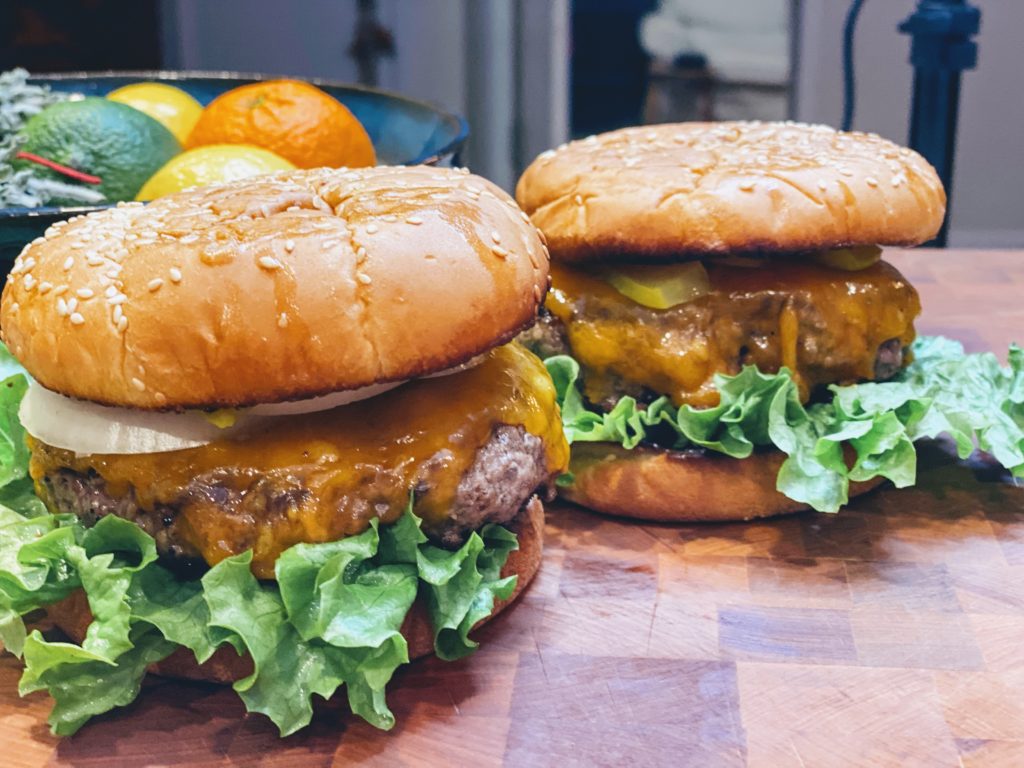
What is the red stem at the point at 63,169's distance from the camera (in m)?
2.68

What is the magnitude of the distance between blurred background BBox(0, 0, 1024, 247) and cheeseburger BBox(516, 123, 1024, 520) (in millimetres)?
2630

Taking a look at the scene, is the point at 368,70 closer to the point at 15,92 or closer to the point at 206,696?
the point at 15,92

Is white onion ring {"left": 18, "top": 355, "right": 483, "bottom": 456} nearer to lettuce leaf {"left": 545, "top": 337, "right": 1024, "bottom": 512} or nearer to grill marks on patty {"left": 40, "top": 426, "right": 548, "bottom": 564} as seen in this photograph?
grill marks on patty {"left": 40, "top": 426, "right": 548, "bottom": 564}

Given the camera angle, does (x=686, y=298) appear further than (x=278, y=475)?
Yes

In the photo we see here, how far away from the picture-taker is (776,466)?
2.38 meters

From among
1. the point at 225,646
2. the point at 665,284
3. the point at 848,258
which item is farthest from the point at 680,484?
the point at 225,646

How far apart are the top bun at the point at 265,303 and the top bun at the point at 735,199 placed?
53 cm

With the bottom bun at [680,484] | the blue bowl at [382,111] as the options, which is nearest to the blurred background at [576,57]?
the blue bowl at [382,111]

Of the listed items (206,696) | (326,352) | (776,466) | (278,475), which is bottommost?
(206,696)

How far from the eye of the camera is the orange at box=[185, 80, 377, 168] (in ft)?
9.39

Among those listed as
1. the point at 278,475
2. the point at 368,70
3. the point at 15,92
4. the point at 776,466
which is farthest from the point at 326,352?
the point at 368,70

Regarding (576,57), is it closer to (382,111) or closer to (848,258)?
(382,111)

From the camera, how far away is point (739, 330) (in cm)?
243

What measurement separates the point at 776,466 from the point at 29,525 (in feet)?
4.75
